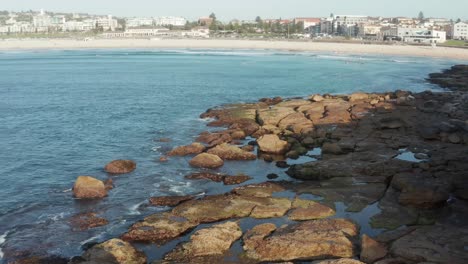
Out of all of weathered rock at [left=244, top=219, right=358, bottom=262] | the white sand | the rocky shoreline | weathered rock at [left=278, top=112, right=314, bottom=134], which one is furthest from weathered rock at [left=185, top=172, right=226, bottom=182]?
the white sand

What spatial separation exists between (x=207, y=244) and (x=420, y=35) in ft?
561

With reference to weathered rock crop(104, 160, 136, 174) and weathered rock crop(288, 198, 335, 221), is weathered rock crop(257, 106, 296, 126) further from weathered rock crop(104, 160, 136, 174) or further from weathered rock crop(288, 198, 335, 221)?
weathered rock crop(288, 198, 335, 221)

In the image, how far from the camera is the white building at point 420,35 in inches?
6462

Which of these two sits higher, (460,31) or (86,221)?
(460,31)

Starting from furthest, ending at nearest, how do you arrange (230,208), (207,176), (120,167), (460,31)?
(460,31)
(120,167)
(207,176)
(230,208)

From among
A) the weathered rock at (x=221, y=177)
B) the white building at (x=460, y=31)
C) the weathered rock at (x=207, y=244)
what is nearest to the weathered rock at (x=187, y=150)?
the weathered rock at (x=221, y=177)

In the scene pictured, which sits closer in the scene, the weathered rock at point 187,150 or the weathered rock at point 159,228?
the weathered rock at point 159,228

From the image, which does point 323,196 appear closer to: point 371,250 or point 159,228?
point 371,250

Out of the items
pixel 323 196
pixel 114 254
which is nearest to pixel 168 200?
pixel 114 254

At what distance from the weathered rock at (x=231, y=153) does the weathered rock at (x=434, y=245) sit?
13.4m

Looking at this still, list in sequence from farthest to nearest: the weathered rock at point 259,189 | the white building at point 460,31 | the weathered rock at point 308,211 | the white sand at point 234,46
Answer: the white building at point 460,31
the white sand at point 234,46
the weathered rock at point 259,189
the weathered rock at point 308,211

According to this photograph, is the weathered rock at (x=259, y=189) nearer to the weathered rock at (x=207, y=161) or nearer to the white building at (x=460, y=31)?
the weathered rock at (x=207, y=161)

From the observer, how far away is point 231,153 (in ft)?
101

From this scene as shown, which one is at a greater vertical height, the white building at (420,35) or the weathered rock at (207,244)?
the white building at (420,35)
